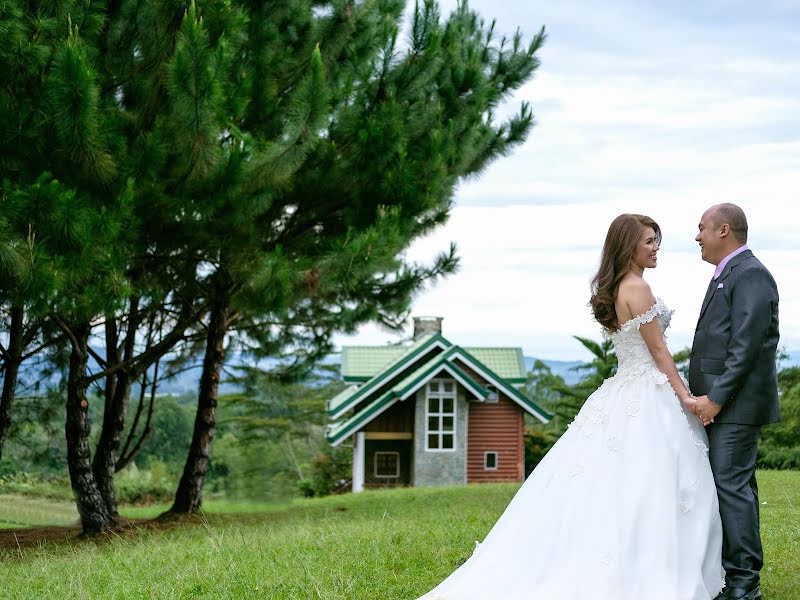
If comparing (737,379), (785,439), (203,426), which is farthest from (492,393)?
(737,379)

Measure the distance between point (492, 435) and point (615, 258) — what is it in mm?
19302

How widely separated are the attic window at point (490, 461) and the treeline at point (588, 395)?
1.74 meters

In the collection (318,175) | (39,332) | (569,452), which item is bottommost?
(569,452)

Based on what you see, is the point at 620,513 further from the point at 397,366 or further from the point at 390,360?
the point at 390,360

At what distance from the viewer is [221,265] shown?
11773 millimetres

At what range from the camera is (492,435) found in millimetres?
23922

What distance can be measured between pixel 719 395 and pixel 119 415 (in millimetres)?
10559

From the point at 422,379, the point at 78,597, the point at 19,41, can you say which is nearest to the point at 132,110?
the point at 19,41

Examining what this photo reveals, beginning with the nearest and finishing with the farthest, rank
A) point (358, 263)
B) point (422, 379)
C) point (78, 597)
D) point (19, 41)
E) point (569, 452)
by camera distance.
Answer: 1. point (569, 452)
2. point (78, 597)
3. point (19, 41)
4. point (358, 263)
5. point (422, 379)

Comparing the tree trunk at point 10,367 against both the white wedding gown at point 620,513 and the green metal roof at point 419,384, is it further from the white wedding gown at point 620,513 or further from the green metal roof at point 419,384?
the green metal roof at point 419,384

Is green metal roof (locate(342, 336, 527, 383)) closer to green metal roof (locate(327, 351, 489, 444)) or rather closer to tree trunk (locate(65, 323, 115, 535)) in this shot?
green metal roof (locate(327, 351, 489, 444))

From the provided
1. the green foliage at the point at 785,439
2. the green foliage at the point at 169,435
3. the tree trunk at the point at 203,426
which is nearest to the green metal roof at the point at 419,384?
the green foliage at the point at 785,439

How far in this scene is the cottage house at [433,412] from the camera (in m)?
23.0

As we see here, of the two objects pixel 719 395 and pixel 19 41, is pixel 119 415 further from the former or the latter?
pixel 719 395
